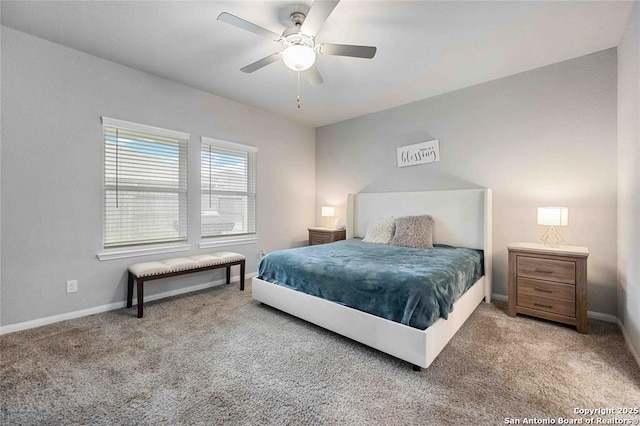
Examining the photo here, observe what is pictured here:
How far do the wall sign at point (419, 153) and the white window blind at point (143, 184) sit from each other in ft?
10.1

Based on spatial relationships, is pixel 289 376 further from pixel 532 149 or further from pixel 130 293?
pixel 532 149

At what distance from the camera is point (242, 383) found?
1733mm

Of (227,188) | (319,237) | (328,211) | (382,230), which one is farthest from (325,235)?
(227,188)

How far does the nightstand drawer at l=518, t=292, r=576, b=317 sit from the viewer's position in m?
2.44

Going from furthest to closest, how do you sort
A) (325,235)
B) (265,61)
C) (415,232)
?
(325,235) → (415,232) → (265,61)

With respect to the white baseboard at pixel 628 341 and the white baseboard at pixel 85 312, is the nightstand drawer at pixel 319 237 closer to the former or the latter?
the white baseboard at pixel 85 312

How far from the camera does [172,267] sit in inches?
117

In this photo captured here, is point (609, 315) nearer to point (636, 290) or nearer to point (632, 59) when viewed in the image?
point (636, 290)

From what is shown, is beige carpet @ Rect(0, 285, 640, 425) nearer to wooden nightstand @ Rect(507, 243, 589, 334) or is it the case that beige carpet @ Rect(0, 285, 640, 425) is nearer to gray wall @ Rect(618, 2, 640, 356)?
wooden nightstand @ Rect(507, 243, 589, 334)

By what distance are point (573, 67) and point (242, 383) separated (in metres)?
4.24

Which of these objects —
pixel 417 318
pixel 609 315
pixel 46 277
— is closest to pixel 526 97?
pixel 609 315

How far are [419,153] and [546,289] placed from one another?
221 cm

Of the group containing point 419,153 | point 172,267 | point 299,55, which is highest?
point 299,55

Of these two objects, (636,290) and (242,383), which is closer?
(242,383)
